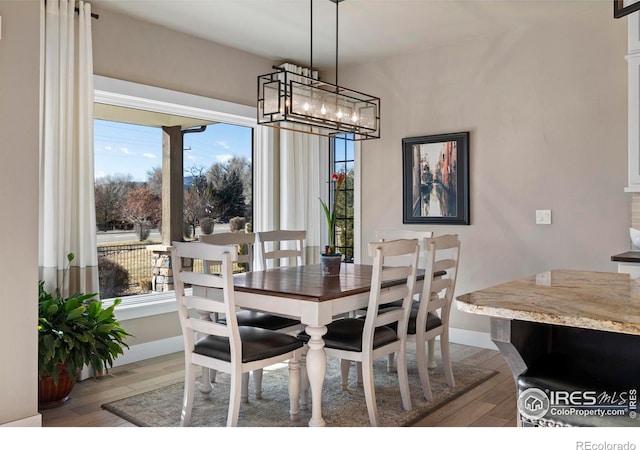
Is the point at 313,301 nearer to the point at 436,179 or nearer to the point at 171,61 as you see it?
the point at 436,179

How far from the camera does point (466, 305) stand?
1.36 m

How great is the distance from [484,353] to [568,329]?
2743 mm

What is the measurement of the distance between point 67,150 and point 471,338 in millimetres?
3559

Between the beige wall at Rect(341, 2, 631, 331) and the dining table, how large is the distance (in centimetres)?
168

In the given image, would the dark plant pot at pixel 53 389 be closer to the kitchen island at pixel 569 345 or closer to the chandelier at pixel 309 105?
the chandelier at pixel 309 105

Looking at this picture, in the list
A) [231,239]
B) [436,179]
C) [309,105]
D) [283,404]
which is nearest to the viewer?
[283,404]

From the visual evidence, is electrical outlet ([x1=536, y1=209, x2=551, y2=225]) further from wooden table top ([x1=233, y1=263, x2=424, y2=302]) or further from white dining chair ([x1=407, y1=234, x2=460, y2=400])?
wooden table top ([x1=233, y1=263, x2=424, y2=302])

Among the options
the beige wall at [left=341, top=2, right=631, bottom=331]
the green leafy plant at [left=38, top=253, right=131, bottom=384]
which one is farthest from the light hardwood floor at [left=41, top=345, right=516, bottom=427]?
the beige wall at [left=341, top=2, right=631, bottom=331]

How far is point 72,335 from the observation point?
2.93 m

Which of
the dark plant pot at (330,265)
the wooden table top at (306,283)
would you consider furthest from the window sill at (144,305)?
the dark plant pot at (330,265)

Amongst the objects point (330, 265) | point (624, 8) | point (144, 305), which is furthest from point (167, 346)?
point (624, 8)

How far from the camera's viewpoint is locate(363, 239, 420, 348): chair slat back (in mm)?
2668
